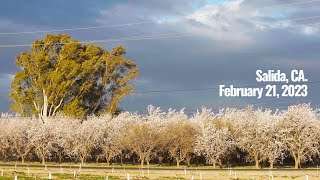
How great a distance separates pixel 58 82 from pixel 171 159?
2678cm

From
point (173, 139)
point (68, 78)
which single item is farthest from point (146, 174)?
point (68, 78)

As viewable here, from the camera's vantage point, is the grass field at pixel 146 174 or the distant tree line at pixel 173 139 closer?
the grass field at pixel 146 174

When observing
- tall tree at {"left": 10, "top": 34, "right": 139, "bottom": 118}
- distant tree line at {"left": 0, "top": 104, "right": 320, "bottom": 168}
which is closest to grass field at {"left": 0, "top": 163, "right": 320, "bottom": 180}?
distant tree line at {"left": 0, "top": 104, "right": 320, "bottom": 168}

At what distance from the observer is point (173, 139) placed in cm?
9231

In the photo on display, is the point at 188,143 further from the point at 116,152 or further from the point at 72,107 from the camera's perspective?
the point at 72,107

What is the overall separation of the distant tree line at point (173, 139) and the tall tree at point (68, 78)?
3968mm

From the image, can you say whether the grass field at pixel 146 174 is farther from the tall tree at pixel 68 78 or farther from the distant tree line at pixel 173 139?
the tall tree at pixel 68 78

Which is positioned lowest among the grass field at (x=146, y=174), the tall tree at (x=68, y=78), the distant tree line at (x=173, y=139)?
the grass field at (x=146, y=174)

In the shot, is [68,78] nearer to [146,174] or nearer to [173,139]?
[173,139]

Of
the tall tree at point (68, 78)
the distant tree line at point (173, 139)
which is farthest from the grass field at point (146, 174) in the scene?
the tall tree at point (68, 78)

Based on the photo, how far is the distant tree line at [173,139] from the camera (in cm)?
9044

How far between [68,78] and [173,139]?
89.0 ft

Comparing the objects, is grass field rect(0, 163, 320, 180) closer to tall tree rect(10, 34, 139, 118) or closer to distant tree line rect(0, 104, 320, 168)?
distant tree line rect(0, 104, 320, 168)

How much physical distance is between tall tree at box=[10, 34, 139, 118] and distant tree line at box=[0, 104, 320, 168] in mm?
3968
